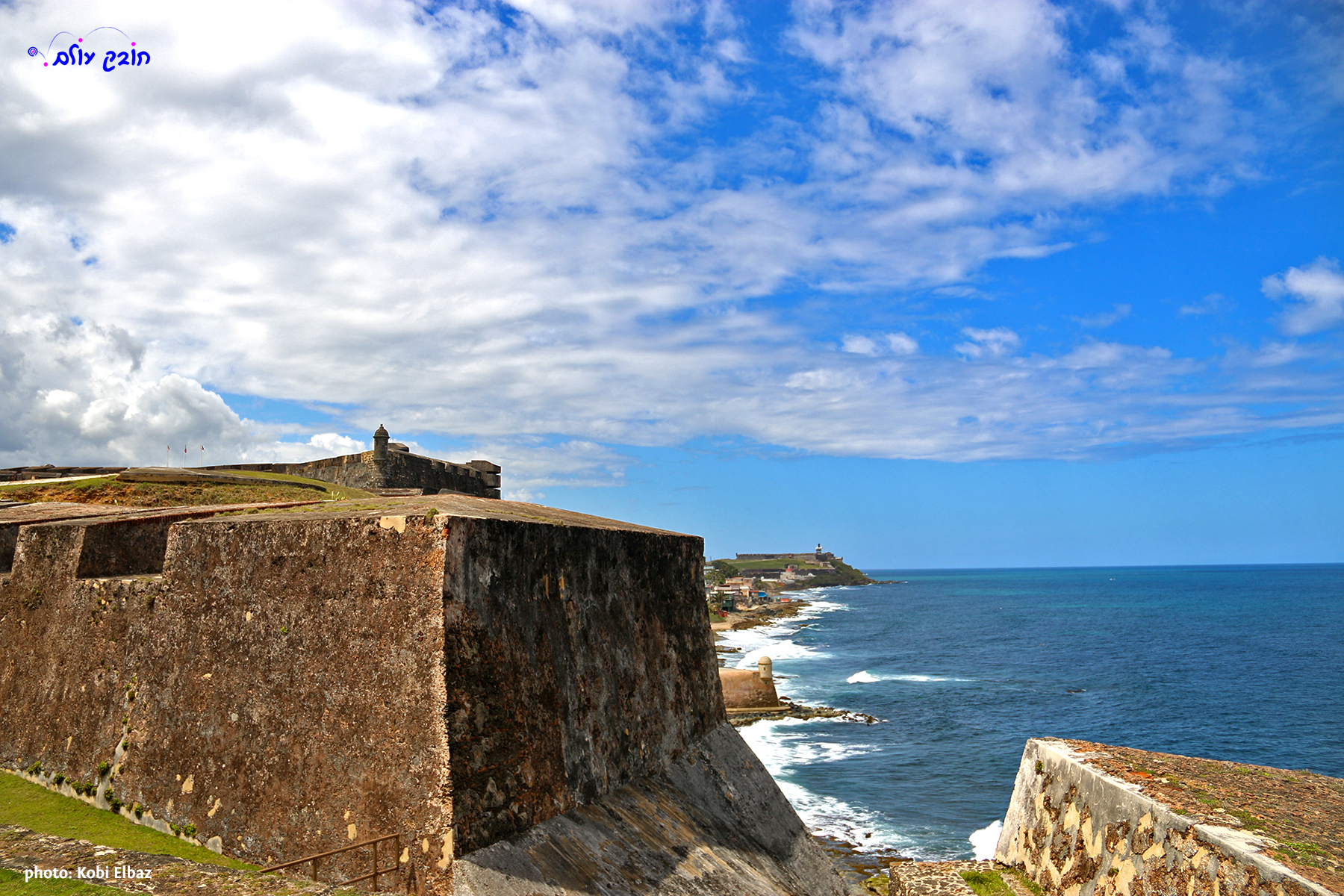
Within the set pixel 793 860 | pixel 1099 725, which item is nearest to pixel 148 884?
pixel 793 860

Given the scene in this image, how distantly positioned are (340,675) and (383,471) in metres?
11.9

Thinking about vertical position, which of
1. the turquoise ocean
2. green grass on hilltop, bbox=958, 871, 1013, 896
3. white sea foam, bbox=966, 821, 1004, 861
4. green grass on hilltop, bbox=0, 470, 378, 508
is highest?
green grass on hilltop, bbox=0, 470, 378, 508

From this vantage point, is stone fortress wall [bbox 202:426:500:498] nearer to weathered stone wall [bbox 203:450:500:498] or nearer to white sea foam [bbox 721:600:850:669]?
weathered stone wall [bbox 203:450:500:498]

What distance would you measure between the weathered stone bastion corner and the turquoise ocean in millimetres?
16767

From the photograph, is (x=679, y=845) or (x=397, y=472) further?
(x=397, y=472)

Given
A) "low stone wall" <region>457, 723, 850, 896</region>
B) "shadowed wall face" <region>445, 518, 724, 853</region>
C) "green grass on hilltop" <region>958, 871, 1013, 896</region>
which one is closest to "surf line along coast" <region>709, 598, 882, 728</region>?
"green grass on hilltop" <region>958, 871, 1013, 896</region>

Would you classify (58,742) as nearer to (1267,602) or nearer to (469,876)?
(469,876)

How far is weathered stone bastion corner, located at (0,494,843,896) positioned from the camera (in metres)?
5.73

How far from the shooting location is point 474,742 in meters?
5.74

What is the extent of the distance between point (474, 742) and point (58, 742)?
17.3 ft

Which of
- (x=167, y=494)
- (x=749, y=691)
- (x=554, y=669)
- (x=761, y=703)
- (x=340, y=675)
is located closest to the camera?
(x=340, y=675)

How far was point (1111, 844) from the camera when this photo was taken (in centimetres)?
917

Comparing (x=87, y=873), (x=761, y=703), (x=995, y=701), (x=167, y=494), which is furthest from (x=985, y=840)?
(x=995, y=701)

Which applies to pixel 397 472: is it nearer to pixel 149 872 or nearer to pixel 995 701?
pixel 149 872
